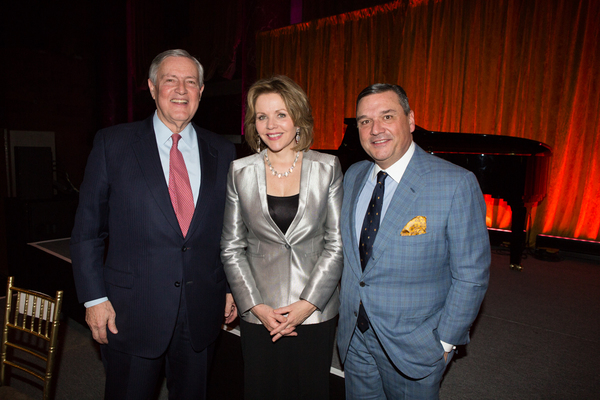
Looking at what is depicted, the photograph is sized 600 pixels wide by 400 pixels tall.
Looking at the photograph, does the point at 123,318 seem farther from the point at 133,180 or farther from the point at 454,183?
the point at 454,183

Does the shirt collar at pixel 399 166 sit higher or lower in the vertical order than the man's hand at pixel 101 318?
higher

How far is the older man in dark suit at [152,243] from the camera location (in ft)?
4.80

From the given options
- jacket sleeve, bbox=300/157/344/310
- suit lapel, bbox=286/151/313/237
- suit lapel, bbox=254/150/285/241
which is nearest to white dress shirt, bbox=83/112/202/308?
suit lapel, bbox=254/150/285/241

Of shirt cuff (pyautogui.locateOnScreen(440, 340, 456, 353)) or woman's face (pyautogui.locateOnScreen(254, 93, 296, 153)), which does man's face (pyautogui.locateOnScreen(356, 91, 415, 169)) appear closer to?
woman's face (pyautogui.locateOnScreen(254, 93, 296, 153))

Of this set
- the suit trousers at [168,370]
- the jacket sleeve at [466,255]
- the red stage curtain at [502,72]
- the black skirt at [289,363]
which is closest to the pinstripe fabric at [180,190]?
the suit trousers at [168,370]

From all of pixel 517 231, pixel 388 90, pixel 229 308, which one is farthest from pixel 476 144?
pixel 229 308

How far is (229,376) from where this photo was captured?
201cm

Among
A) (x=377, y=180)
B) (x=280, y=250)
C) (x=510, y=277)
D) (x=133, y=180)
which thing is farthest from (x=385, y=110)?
(x=510, y=277)

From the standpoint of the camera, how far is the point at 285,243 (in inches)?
59.8

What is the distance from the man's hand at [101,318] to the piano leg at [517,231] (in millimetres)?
4372

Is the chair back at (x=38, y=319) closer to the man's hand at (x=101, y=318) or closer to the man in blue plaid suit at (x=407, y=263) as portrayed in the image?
the man's hand at (x=101, y=318)

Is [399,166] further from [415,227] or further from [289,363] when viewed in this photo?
[289,363]

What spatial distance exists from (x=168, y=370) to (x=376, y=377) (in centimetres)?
95

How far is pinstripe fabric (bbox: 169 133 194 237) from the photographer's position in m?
1.52
